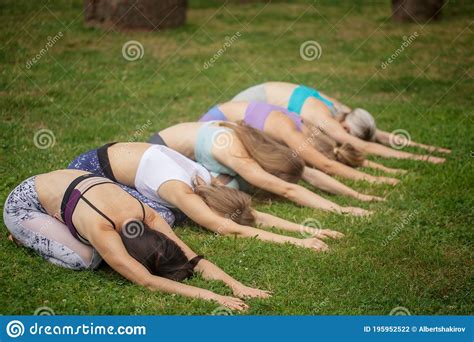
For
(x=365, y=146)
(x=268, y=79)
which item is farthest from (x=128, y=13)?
(x=365, y=146)

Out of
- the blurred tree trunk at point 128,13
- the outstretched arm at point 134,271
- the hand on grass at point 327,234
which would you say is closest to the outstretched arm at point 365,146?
the hand on grass at point 327,234

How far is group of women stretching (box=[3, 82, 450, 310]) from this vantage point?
4.26 meters

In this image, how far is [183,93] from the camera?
8906 mm

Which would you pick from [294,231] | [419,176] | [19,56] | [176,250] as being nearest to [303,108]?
[419,176]

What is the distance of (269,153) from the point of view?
18.8 feet

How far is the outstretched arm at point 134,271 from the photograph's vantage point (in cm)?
414

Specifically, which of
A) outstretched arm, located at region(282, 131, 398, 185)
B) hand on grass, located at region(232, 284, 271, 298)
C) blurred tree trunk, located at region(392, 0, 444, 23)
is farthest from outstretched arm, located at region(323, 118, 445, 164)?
blurred tree trunk, located at region(392, 0, 444, 23)

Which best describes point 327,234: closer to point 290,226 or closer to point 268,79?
point 290,226

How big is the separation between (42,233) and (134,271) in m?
0.78

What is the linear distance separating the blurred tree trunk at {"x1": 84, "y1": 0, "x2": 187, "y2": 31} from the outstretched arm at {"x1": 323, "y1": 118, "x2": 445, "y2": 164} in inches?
205

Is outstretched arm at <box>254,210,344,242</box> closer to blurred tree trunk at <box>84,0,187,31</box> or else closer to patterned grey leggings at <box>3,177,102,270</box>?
patterned grey leggings at <box>3,177,102,270</box>

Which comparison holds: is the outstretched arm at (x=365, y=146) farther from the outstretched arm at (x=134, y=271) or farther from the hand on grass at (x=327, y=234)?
the outstretched arm at (x=134, y=271)

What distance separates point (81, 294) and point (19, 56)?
20.0 feet

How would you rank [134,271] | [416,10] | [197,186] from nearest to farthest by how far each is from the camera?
[134,271]
[197,186]
[416,10]
